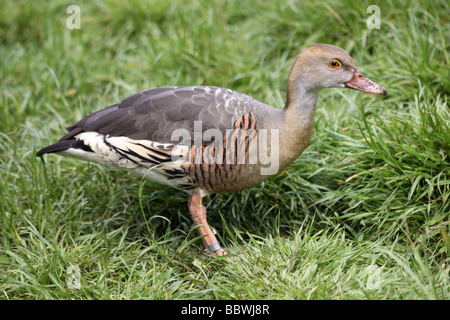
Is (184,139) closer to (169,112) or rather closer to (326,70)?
(169,112)

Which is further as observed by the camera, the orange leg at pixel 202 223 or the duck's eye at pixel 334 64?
the orange leg at pixel 202 223

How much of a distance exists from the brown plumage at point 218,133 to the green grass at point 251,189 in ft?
1.10

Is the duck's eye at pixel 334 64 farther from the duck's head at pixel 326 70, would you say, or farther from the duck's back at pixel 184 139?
the duck's back at pixel 184 139

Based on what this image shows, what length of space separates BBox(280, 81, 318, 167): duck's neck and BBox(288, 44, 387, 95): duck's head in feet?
0.11

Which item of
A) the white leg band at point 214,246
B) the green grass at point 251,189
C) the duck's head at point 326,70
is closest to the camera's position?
the green grass at point 251,189

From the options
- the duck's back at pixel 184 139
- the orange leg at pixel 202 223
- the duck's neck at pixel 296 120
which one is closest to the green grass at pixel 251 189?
the orange leg at pixel 202 223

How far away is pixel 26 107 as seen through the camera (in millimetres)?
4859

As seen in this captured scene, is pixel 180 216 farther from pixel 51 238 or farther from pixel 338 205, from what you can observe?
pixel 338 205

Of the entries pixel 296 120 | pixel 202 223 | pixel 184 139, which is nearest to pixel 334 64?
pixel 296 120

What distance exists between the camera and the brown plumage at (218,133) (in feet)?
10.7
